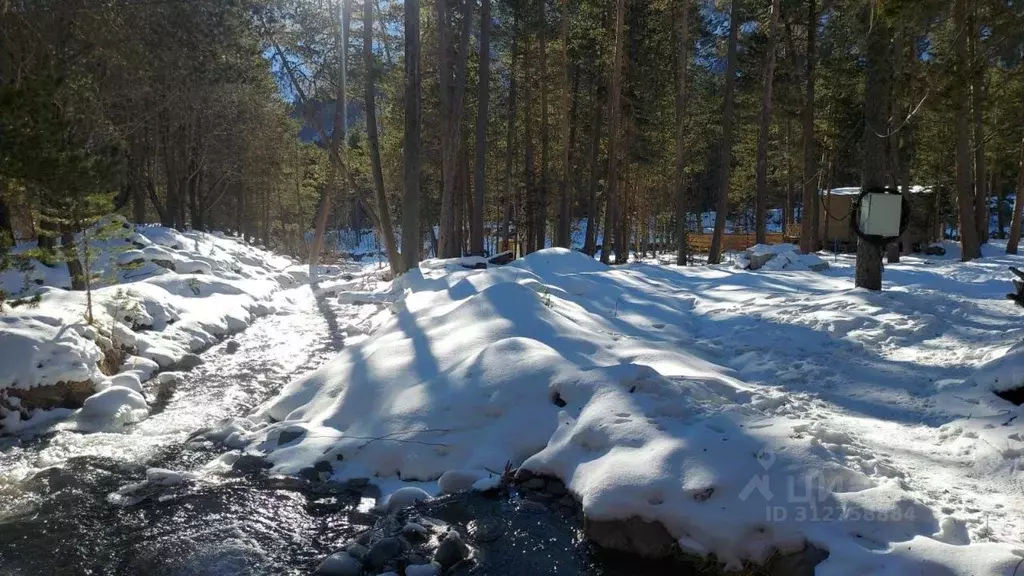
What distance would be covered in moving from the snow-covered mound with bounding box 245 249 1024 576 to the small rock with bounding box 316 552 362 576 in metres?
1.24

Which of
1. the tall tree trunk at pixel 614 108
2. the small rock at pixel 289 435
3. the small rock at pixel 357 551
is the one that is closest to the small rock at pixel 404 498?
the small rock at pixel 357 551

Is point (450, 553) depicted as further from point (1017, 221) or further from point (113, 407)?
point (1017, 221)

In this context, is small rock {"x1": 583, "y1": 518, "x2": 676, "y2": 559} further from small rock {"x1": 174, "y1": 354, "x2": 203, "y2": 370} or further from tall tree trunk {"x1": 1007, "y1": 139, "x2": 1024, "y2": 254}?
tall tree trunk {"x1": 1007, "y1": 139, "x2": 1024, "y2": 254}

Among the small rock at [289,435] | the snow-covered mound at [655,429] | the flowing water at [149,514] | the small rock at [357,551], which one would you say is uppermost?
the snow-covered mound at [655,429]

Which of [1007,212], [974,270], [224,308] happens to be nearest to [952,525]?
[974,270]

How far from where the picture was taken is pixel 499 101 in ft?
97.2

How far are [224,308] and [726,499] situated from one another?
12899 millimetres

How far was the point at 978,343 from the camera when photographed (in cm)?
688

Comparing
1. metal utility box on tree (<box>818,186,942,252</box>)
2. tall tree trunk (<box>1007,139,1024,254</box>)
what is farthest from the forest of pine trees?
metal utility box on tree (<box>818,186,942,252</box>)

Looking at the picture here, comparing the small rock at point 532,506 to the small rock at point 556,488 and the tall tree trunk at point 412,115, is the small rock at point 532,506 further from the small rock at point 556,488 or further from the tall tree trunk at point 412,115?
the tall tree trunk at point 412,115

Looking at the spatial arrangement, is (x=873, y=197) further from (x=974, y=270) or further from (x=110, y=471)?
(x=110, y=471)

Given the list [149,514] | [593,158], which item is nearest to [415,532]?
[149,514]

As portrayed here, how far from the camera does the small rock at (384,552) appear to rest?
13.7 feet

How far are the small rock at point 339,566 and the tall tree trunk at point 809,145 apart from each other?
56.4ft
